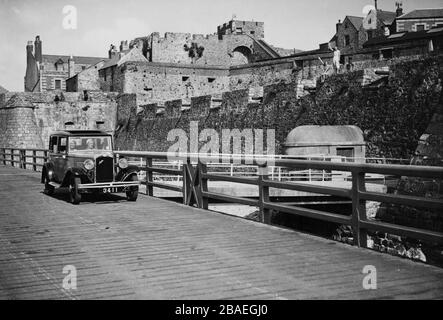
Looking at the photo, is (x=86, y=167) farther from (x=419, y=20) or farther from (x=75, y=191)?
(x=419, y=20)

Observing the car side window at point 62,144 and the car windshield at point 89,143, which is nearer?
the car windshield at point 89,143

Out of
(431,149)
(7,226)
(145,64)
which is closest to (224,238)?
(7,226)

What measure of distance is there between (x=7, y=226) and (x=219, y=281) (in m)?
4.17

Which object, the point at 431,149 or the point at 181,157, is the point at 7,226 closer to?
the point at 181,157

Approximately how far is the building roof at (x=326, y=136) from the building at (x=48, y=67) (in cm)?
5002

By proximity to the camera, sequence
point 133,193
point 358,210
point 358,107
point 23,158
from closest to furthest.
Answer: point 358,210 → point 133,193 → point 358,107 → point 23,158

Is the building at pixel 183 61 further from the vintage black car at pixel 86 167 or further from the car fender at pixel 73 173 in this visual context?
the car fender at pixel 73 173

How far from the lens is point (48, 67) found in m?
70.1

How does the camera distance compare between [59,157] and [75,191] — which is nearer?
[75,191]

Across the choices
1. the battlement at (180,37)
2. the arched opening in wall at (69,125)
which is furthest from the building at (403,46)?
the arched opening in wall at (69,125)

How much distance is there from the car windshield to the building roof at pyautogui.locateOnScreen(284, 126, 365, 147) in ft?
33.0

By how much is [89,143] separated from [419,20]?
47.9 m

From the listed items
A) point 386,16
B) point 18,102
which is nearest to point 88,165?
point 18,102

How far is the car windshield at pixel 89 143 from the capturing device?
1097cm
